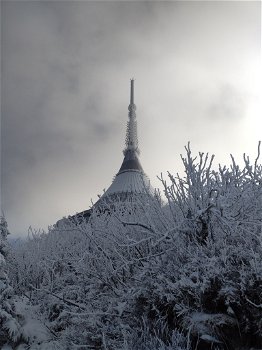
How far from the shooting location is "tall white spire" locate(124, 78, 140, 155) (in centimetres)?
7888

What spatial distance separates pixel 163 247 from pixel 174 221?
0.64 m

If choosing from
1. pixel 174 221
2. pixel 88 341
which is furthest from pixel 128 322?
pixel 174 221

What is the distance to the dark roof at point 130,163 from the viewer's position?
6838cm

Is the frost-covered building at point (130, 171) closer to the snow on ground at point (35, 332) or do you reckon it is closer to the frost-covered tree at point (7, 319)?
the snow on ground at point (35, 332)

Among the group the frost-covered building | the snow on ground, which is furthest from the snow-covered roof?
the snow on ground

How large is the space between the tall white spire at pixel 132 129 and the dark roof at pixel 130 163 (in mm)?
2424

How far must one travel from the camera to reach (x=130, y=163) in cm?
7019

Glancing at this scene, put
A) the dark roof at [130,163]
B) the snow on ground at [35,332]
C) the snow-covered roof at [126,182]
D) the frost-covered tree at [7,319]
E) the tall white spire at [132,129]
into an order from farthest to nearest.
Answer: the tall white spire at [132,129]
the dark roof at [130,163]
the snow-covered roof at [126,182]
the snow on ground at [35,332]
the frost-covered tree at [7,319]

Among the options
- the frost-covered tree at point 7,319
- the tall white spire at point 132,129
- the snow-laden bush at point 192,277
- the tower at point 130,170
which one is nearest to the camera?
the snow-laden bush at point 192,277

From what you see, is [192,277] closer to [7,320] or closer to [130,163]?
[7,320]

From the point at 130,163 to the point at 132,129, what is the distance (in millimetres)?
19627

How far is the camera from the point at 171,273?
7742mm

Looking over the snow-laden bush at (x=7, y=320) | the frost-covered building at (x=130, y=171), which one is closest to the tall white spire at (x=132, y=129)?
the frost-covered building at (x=130, y=171)

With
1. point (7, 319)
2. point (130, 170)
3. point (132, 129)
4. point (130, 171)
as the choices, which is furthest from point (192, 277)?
point (132, 129)
